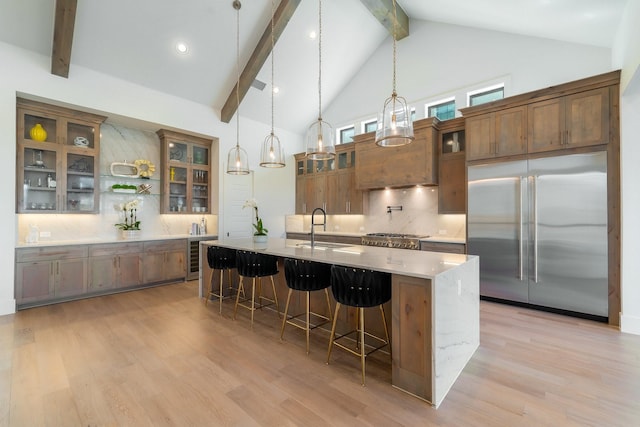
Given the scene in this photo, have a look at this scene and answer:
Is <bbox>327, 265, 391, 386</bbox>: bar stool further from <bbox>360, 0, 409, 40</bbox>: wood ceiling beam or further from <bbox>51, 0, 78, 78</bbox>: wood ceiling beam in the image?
<bbox>360, 0, 409, 40</bbox>: wood ceiling beam

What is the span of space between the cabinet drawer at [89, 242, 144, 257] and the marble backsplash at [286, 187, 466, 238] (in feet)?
13.4

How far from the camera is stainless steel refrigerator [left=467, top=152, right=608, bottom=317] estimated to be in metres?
3.37

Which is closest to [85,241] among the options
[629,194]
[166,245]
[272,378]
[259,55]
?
[166,245]

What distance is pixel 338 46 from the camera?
5.71 metres

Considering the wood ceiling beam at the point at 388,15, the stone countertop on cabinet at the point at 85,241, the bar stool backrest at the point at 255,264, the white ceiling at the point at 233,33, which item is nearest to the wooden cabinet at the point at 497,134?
the white ceiling at the point at 233,33

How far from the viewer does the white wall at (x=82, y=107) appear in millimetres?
3762

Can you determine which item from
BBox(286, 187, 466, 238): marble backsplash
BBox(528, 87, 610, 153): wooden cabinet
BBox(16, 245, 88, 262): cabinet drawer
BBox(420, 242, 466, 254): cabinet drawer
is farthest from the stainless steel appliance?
BBox(16, 245, 88, 262): cabinet drawer

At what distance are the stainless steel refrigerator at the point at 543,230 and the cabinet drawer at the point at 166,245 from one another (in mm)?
4997

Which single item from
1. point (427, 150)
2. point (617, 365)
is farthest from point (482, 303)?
point (427, 150)

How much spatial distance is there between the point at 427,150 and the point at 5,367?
561 cm

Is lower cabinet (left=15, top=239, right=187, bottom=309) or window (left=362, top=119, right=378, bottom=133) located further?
window (left=362, top=119, right=378, bottom=133)

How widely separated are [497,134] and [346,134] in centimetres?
350

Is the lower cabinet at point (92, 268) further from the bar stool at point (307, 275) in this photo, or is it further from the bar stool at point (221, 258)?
the bar stool at point (307, 275)

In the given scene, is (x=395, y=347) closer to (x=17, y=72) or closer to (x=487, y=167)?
(x=487, y=167)
